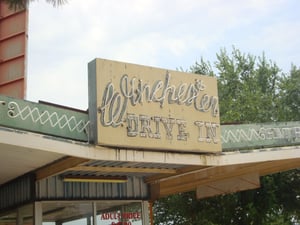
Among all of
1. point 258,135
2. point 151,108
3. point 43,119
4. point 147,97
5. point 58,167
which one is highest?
point 147,97

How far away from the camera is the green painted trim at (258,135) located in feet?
41.4

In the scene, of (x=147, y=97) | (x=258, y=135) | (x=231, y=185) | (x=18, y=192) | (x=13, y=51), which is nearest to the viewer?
(x=147, y=97)

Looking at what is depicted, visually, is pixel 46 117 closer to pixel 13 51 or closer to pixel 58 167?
pixel 58 167

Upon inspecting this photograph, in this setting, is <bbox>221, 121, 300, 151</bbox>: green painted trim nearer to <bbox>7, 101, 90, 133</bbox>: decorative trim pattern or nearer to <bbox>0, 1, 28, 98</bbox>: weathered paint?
<bbox>7, 101, 90, 133</bbox>: decorative trim pattern

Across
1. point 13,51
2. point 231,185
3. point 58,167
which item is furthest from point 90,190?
point 13,51

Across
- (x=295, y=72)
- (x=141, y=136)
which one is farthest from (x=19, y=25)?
(x=295, y=72)

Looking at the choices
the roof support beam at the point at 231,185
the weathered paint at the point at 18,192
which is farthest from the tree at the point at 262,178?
the weathered paint at the point at 18,192

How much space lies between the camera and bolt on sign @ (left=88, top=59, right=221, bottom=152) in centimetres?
1046

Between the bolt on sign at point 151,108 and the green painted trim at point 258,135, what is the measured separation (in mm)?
564

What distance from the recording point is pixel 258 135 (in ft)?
42.5

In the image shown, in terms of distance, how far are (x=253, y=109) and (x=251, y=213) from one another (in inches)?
177

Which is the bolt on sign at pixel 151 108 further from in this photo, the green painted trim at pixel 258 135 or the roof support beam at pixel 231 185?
the roof support beam at pixel 231 185

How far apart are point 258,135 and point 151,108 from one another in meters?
3.15

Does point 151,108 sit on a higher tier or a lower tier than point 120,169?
higher
